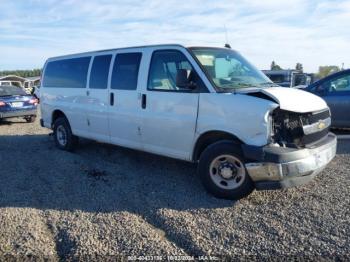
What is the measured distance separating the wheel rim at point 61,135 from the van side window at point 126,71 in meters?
2.31

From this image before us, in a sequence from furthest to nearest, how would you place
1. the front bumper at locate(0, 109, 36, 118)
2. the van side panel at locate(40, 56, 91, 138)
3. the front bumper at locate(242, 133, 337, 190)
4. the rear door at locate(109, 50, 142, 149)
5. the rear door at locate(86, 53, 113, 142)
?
the front bumper at locate(0, 109, 36, 118) → the van side panel at locate(40, 56, 91, 138) → the rear door at locate(86, 53, 113, 142) → the rear door at locate(109, 50, 142, 149) → the front bumper at locate(242, 133, 337, 190)

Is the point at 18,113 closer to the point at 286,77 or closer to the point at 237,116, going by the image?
the point at 237,116

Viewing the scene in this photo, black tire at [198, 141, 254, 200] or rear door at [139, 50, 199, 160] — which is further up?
rear door at [139, 50, 199, 160]

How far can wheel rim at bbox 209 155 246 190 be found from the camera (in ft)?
16.6

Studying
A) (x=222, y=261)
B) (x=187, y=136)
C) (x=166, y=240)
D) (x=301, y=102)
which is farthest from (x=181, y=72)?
(x=222, y=261)

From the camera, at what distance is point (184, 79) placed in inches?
208

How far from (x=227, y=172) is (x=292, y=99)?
1240 millimetres

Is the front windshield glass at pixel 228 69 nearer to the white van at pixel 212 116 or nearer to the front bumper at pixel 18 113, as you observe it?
the white van at pixel 212 116

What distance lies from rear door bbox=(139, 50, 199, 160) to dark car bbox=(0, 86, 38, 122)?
8.97 metres

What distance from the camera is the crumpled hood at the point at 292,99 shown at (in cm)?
471

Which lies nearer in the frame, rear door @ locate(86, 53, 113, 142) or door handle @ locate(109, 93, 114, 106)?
door handle @ locate(109, 93, 114, 106)

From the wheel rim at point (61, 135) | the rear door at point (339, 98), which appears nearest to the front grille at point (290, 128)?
the rear door at point (339, 98)

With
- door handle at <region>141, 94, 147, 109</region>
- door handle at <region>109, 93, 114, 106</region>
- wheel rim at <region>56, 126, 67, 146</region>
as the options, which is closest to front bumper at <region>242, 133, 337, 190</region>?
door handle at <region>141, 94, 147, 109</region>

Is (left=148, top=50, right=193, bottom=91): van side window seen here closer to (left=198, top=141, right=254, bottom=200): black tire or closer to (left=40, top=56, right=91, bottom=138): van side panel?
(left=198, top=141, right=254, bottom=200): black tire
